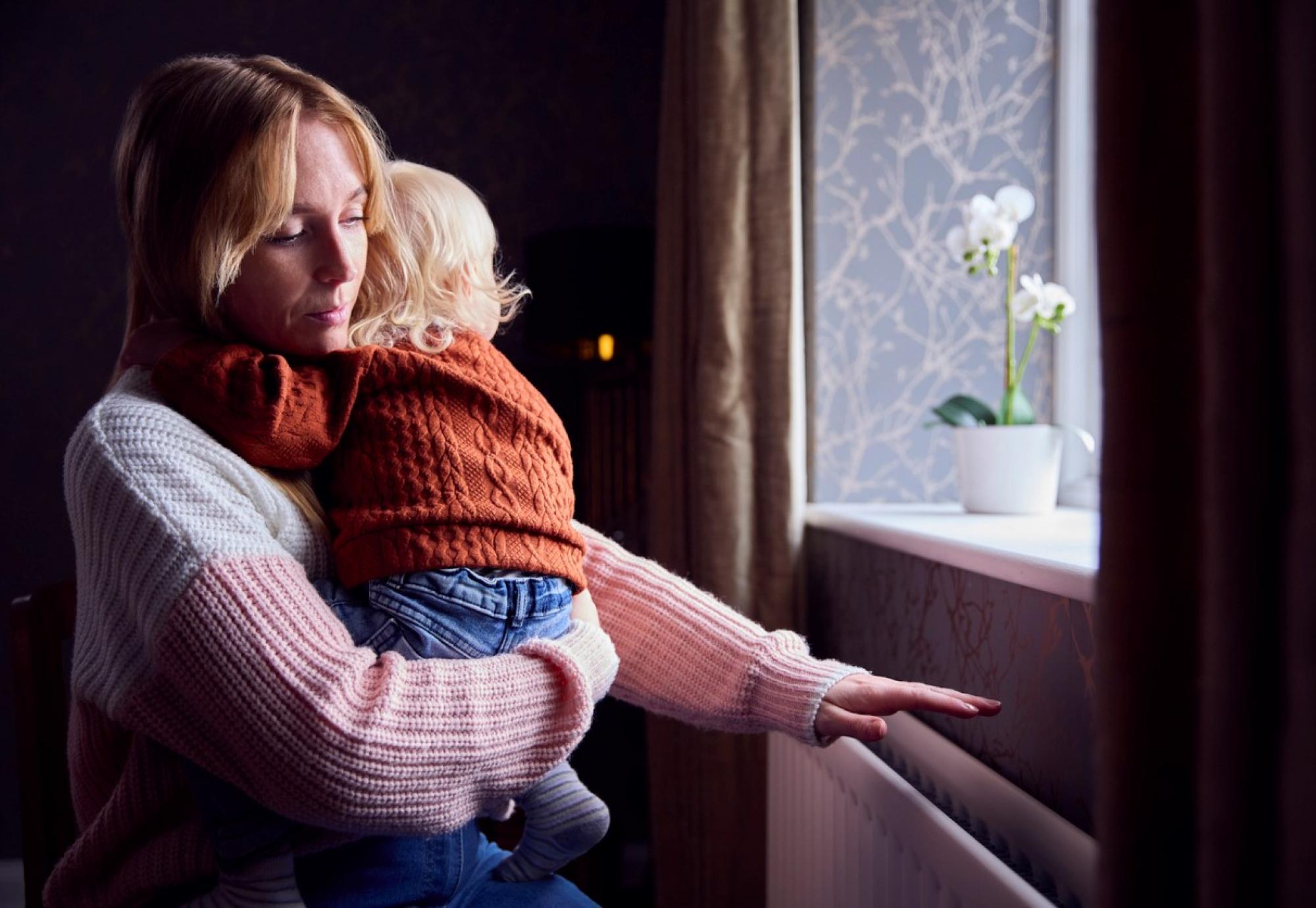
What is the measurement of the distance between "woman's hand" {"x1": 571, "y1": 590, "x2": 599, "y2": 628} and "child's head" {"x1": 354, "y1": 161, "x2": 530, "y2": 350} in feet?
0.97

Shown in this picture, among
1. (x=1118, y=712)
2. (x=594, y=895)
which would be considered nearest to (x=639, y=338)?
(x=594, y=895)

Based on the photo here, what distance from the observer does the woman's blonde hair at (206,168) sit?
0.82 m

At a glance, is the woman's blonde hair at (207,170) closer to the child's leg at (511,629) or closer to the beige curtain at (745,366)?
the child's leg at (511,629)

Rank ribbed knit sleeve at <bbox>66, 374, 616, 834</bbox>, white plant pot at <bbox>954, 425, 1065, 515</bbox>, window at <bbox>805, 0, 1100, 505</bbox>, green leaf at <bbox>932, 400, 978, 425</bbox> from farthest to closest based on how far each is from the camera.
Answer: window at <bbox>805, 0, 1100, 505</bbox>, green leaf at <bbox>932, 400, 978, 425</bbox>, white plant pot at <bbox>954, 425, 1065, 515</bbox>, ribbed knit sleeve at <bbox>66, 374, 616, 834</bbox>

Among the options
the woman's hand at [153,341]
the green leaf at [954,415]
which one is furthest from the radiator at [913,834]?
the woman's hand at [153,341]

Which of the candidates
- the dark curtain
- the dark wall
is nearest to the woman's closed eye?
the dark curtain

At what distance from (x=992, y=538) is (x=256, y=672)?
2.66ft

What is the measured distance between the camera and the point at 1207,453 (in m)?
0.44

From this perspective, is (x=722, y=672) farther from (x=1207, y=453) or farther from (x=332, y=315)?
(x=1207, y=453)

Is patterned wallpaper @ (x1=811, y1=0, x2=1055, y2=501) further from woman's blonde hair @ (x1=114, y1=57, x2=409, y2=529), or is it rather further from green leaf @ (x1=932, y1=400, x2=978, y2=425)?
woman's blonde hair @ (x1=114, y1=57, x2=409, y2=529)

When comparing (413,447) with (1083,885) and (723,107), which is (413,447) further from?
(723,107)

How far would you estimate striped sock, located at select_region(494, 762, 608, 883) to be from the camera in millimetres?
968

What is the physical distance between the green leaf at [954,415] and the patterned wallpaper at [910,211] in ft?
1.07

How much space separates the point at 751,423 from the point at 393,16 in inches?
77.3
